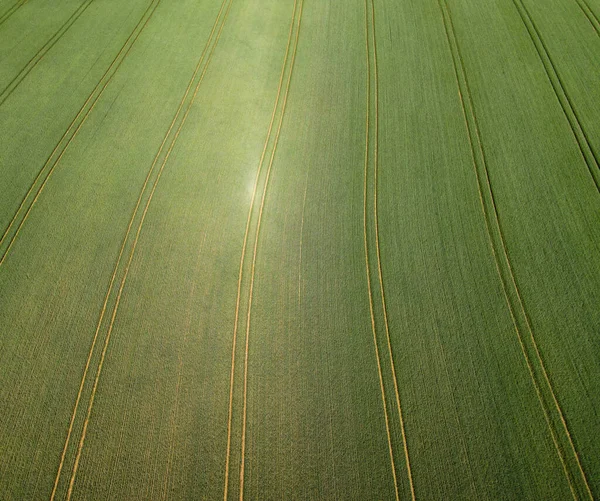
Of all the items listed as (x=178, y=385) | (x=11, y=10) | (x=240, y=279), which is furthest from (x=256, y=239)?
(x=11, y=10)

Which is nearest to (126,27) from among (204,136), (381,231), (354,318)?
(204,136)

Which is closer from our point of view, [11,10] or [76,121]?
[76,121]

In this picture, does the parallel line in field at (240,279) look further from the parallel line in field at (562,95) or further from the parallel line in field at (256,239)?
the parallel line in field at (562,95)

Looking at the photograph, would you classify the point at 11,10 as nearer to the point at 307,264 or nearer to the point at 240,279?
the point at 240,279

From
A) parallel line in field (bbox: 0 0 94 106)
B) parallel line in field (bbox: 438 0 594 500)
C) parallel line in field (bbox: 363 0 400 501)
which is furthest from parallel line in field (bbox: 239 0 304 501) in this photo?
parallel line in field (bbox: 0 0 94 106)

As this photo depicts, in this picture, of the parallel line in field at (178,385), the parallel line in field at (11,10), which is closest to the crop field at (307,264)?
the parallel line in field at (178,385)

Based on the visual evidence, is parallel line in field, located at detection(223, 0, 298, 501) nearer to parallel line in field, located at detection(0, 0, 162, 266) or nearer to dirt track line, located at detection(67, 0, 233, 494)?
dirt track line, located at detection(67, 0, 233, 494)

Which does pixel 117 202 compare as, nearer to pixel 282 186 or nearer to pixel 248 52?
pixel 282 186
